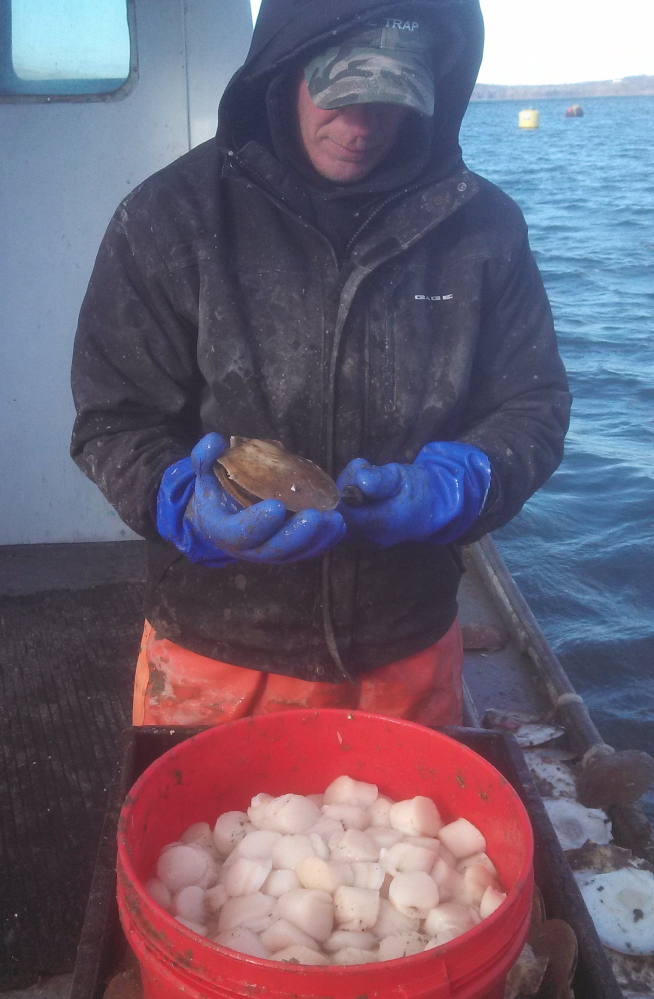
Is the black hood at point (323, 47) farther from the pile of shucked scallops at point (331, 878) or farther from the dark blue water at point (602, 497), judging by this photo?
the dark blue water at point (602, 497)

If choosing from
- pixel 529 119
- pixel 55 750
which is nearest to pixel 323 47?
pixel 55 750

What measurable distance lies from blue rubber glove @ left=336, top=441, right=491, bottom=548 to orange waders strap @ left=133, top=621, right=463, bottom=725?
367 millimetres

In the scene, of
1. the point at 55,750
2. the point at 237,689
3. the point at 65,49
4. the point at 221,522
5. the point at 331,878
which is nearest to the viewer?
the point at 331,878

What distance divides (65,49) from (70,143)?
0.35 m

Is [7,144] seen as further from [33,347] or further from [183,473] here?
[183,473]

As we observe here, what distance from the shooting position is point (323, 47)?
5.69 feet

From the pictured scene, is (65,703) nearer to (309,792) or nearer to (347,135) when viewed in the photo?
(309,792)

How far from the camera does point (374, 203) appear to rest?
1870 mm

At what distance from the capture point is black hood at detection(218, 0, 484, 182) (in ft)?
5.56

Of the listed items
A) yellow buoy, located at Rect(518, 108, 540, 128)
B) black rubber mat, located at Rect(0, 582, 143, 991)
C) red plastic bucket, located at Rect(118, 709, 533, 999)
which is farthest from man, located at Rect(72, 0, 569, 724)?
yellow buoy, located at Rect(518, 108, 540, 128)

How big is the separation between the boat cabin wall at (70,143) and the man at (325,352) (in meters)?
1.79

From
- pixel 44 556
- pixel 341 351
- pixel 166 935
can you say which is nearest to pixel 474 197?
pixel 341 351

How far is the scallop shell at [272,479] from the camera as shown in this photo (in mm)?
1539

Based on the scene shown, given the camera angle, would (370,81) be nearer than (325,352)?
Yes
